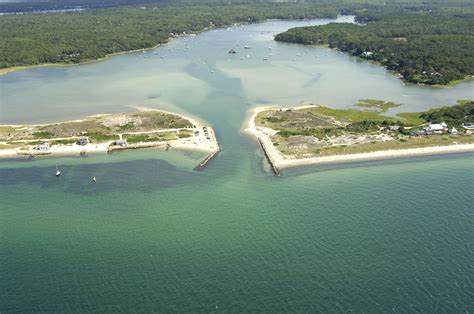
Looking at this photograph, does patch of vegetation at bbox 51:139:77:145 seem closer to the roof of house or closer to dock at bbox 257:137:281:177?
dock at bbox 257:137:281:177

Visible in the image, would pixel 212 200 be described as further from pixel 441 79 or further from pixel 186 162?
pixel 441 79

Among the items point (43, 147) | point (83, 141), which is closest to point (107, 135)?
point (83, 141)

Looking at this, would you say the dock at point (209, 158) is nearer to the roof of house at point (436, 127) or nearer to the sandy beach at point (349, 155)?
the sandy beach at point (349, 155)

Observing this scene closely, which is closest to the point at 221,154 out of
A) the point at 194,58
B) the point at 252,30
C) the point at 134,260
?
the point at 134,260

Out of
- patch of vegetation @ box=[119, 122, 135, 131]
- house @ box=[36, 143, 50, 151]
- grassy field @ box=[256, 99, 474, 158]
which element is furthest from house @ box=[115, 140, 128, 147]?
grassy field @ box=[256, 99, 474, 158]

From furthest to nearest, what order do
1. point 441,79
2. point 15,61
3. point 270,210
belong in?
point 15,61 < point 441,79 < point 270,210

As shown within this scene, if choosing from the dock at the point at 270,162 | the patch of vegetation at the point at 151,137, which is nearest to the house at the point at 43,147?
the patch of vegetation at the point at 151,137
